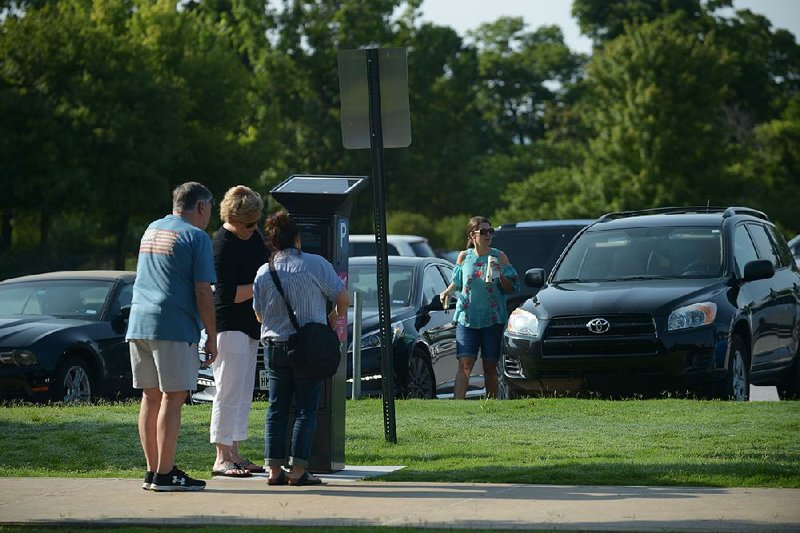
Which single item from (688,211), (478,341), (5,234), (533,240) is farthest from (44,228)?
(688,211)

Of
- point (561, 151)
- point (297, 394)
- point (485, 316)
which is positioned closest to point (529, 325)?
point (485, 316)

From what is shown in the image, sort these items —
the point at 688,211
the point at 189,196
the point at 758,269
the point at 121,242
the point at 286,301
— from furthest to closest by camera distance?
the point at 121,242
the point at 688,211
the point at 758,269
the point at 189,196
the point at 286,301

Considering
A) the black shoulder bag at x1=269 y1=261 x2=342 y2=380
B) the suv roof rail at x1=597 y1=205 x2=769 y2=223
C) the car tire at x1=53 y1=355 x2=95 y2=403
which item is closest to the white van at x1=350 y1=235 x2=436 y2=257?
the suv roof rail at x1=597 y1=205 x2=769 y2=223

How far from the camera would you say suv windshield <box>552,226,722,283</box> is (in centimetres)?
1458

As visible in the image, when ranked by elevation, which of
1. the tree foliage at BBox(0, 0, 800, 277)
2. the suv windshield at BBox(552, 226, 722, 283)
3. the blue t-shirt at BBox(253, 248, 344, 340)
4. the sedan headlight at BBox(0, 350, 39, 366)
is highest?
the tree foliage at BBox(0, 0, 800, 277)

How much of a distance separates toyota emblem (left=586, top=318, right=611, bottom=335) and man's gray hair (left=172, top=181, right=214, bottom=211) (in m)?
5.03

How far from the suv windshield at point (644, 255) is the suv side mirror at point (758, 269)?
0.30 m

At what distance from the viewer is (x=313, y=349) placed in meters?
9.28

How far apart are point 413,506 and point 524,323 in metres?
5.87

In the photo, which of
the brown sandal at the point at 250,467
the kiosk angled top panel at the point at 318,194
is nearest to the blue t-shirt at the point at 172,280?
the kiosk angled top panel at the point at 318,194

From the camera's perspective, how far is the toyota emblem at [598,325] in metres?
13.6

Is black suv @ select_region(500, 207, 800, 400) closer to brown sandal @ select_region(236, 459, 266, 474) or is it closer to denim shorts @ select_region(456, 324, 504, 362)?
denim shorts @ select_region(456, 324, 504, 362)

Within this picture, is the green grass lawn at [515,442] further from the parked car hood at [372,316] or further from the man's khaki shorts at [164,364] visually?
the parked car hood at [372,316]

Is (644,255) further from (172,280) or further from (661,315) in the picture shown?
(172,280)
